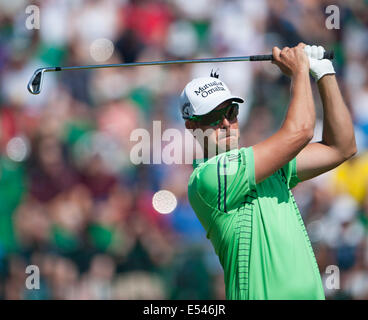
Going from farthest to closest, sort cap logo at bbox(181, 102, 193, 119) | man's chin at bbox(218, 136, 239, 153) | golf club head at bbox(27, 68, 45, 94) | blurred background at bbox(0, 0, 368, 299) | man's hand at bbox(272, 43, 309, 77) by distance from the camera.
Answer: blurred background at bbox(0, 0, 368, 299) < golf club head at bbox(27, 68, 45, 94) < cap logo at bbox(181, 102, 193, 119) < man's chin at bbox(218, 136, 239, 153) < man's hand at bbox(272, 43, 309, 77)

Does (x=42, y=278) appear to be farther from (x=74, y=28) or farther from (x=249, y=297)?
(x=249, y=297)

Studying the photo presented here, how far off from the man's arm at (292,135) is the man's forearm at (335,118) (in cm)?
28

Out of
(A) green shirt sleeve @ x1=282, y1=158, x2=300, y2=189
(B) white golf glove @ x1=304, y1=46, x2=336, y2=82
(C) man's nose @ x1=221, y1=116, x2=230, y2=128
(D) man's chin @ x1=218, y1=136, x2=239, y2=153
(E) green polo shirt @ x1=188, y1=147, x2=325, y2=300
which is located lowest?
(E) green polo shirt @ x1=188, y1=147, x2=325, y2=300

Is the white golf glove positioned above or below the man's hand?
above

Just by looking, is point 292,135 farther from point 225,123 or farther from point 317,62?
point 317,62

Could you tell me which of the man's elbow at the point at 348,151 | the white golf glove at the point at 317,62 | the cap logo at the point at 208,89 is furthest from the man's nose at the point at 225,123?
the man's elbow at the point at 348,151

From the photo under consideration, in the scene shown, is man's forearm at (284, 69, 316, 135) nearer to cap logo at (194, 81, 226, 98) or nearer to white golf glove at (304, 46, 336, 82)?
white golf glove at (304, 46, 336, 82)

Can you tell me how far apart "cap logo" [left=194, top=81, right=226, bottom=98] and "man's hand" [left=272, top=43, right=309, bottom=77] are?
0.28 m

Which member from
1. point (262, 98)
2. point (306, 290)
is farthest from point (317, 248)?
point (306, 290)

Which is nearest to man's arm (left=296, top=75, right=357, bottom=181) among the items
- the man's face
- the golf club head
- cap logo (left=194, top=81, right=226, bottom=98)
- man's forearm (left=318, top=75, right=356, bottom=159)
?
man's forearm (left=318, top=75, right=356, bottom=159)

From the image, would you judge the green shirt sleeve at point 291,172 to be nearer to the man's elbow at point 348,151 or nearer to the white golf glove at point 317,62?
the man's elbow at point 348,151

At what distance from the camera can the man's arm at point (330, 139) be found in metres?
2.98

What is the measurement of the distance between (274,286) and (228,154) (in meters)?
0.55

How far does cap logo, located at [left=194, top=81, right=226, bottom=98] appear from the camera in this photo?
292cm
